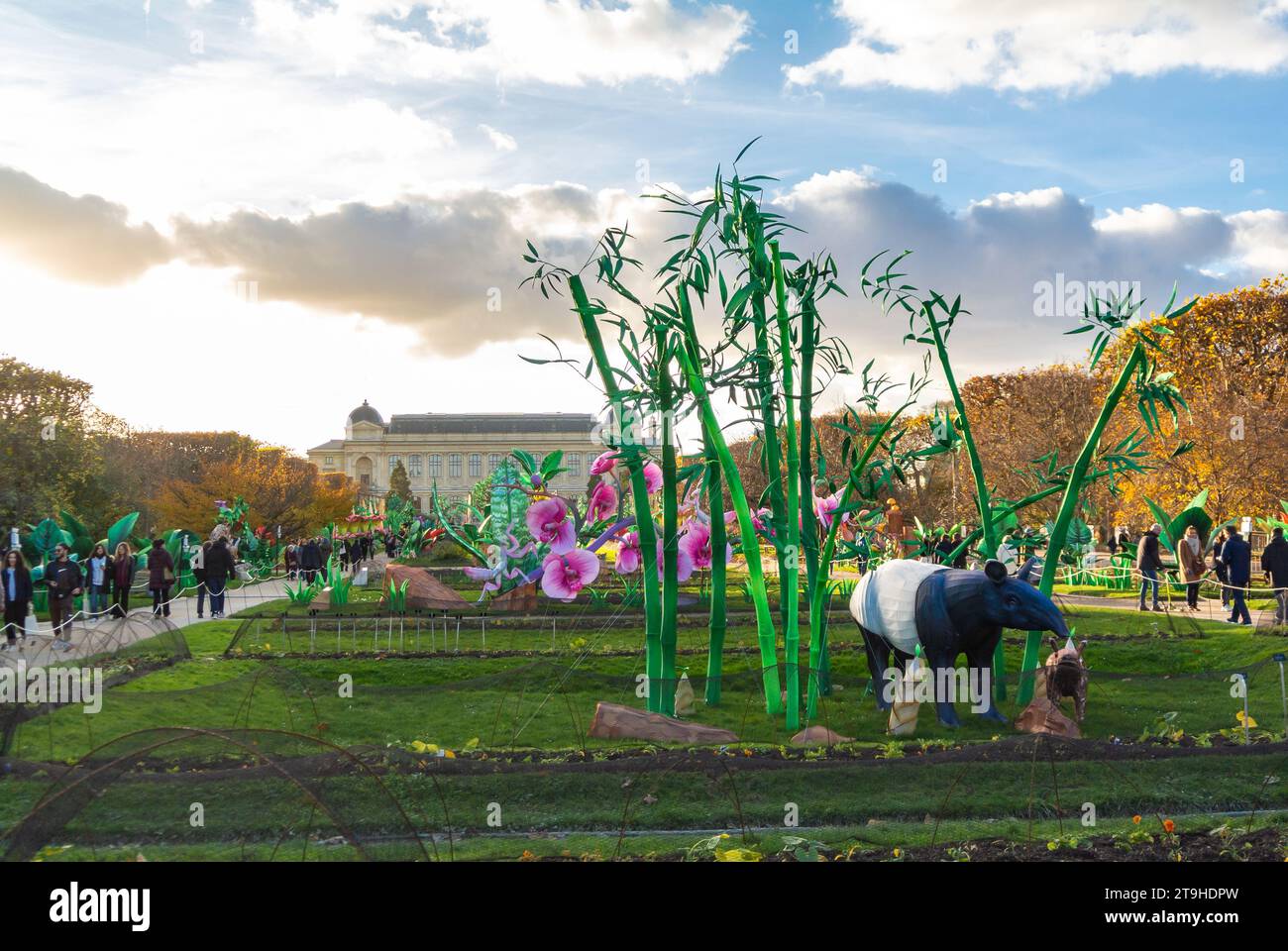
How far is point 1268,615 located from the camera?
18609mm

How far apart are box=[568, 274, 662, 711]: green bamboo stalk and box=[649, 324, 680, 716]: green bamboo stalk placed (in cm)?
8

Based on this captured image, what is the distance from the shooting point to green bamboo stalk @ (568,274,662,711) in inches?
464

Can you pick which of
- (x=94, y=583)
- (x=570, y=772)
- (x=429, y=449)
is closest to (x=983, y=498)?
(x=570, y=772)

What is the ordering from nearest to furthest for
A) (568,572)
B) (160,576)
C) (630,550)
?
(630,550) < (568,572) < (160,576)

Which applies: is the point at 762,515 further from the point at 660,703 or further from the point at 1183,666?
the point at 1183,666

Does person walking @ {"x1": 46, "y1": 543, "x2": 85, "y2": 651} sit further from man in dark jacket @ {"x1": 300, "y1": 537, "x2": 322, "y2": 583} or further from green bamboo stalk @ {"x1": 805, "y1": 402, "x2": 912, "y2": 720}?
green bamboo stalk @ {"x1": 805, "y1": 402, "x2": 912, "y2": 720}

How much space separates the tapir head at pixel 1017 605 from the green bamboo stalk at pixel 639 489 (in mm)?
3213

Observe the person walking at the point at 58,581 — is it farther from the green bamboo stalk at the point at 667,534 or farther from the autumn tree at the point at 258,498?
the autumn tree at the point at 258,498

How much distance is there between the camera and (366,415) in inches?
5012

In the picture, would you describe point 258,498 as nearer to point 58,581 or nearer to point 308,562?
point 308,562

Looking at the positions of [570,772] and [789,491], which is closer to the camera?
[570,772]

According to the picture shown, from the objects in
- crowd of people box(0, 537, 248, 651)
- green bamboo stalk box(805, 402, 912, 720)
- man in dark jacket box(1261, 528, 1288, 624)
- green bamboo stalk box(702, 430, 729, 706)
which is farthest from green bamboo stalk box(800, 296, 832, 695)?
man in dark jacket box(1261, 528, 1288, 624)

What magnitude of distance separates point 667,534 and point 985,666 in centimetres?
338
